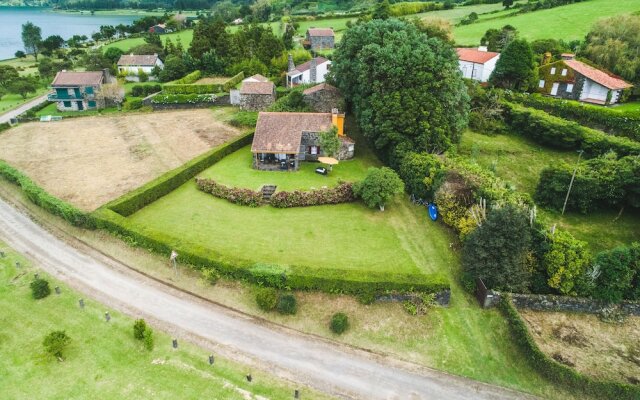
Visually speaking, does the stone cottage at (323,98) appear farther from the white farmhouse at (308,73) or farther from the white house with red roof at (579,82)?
the white house with red roof at (579,82)

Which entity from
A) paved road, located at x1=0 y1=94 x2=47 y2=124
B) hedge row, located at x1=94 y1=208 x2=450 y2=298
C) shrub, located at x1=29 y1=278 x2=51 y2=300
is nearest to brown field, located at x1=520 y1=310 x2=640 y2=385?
hedge row, located at x1=94 y1=208 x2=450 y2=298

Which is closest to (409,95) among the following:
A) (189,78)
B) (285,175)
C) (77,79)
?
(285,175)

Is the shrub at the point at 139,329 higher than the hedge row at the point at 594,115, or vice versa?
the hedge row at the point at 594,115

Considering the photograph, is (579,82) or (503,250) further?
(579,82)

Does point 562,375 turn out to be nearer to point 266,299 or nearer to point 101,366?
point 266,299

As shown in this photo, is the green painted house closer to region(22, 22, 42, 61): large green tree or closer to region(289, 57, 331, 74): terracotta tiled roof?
region(289, 57, 331, 74): terracotta tiled roof

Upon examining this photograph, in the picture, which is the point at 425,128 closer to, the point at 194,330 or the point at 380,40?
the point at 380,40

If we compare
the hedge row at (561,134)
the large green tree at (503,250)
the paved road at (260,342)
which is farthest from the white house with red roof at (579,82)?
the paved road at (260,342)
